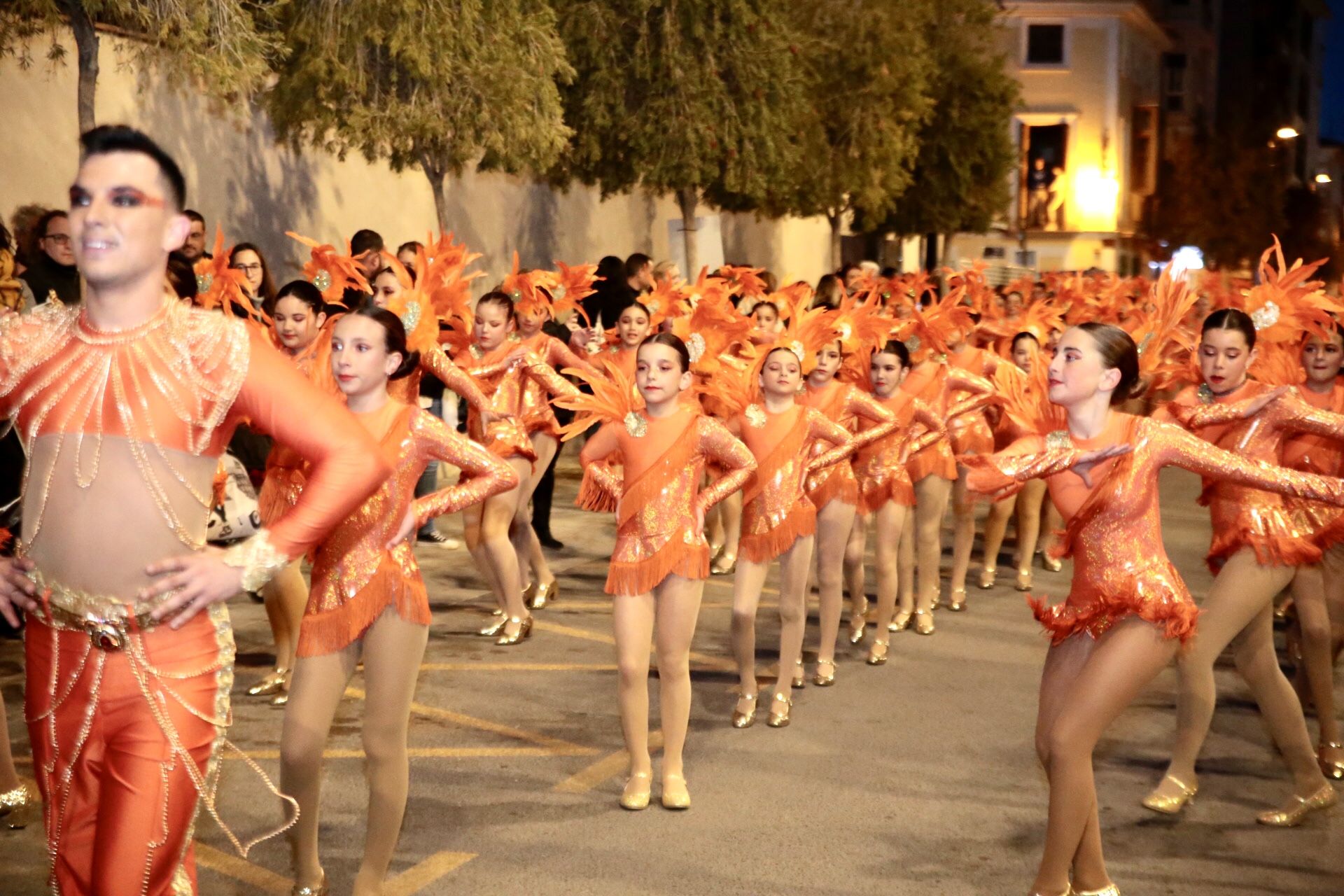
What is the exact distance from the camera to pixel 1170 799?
6129 millimetres

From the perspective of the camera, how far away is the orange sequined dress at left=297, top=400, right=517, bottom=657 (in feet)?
15.7

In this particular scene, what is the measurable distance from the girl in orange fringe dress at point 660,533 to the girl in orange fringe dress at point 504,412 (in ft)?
6.21

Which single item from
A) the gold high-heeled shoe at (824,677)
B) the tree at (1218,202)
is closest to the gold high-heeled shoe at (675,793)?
the gold high-heeled shoe at (824,677)

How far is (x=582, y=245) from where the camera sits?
894 inches

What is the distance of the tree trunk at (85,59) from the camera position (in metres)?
9.68

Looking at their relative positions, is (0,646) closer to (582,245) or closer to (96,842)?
(96,842)

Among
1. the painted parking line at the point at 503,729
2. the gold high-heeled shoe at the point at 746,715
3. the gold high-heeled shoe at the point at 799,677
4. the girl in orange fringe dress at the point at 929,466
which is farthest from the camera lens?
the girl in orange fringe dress at the point at 929,466

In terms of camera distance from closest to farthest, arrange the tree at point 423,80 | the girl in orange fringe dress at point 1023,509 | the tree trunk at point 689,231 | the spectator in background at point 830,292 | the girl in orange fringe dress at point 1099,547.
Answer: the girl in orange fringe dress at point 1099,547
the girl in orange fringe dress at point 1023,509
the tree at point 423,80
the spectator in background at point 830,292
the tree trunk at point 689,231

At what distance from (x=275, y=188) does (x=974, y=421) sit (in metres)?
8.09

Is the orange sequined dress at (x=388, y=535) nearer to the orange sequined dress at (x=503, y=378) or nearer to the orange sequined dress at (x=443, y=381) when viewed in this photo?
the orange sequined dress at (x=443, y=381)

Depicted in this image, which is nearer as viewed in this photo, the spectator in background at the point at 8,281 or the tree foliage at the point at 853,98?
the spectator in background at the point at 8,281

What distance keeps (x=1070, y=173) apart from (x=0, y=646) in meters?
49.0

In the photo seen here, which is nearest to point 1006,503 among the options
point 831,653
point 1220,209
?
point 831,653

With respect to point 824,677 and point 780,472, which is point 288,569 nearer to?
point 780,472
